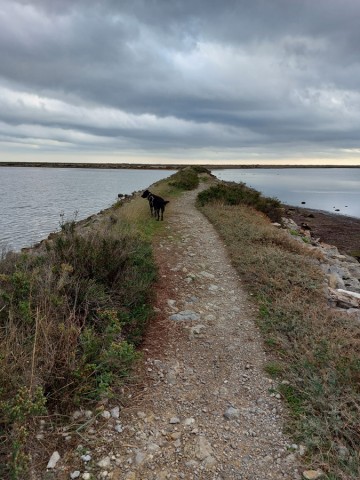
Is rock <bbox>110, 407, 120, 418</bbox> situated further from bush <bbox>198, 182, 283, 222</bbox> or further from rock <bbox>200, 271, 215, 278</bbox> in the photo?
bush <bbox>198, 182, 283, 222</bbox>

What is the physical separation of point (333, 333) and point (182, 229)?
797cm

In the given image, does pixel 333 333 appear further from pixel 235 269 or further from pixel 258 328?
pixel 235 269

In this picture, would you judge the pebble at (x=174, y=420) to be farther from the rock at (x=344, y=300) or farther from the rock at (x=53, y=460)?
the rock at (x=344, y=300)

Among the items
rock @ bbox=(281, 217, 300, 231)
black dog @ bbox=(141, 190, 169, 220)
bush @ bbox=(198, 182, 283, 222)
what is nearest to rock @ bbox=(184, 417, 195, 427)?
black dog @ bbox=(141, 190, 169, 220)

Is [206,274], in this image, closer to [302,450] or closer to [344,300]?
[344,300]

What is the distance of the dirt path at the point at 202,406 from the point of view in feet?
10.0

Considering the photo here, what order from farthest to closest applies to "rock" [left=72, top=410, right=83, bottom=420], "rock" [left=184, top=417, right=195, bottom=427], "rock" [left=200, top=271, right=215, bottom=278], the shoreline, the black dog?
the shoreline → the black dog → "rock" [left=200, top=271, right=215, bottom=278] → "rock" [left=184, top=417, right=195, bottom=427] → "rock" [left=72, top=410, right=83, bottom=420]

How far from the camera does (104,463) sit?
3.00m

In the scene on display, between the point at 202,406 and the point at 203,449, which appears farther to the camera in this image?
the point at 202,406

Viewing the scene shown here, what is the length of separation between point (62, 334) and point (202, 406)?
1744mm

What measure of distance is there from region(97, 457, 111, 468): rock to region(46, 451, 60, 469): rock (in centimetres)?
36

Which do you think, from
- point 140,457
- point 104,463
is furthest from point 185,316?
point 104,463

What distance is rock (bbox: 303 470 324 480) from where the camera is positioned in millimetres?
2924

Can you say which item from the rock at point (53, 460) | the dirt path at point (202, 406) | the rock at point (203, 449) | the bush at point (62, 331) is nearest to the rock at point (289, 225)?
the dirt path at point (202, 406)
